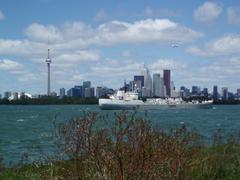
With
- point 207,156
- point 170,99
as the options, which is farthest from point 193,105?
point 207,156

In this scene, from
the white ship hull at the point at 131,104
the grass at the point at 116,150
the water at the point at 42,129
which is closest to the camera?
the grass at the point at 116,150

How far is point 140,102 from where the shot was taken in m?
147

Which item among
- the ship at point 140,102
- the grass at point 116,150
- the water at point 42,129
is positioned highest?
the ship at point 140,102

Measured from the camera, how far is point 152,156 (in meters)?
6.01

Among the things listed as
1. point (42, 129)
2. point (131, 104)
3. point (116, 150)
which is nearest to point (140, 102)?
point (131, 104)

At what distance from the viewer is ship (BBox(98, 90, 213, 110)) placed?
140875 millimetres

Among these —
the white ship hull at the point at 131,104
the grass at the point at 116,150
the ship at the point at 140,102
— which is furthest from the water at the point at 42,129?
the ship at the point at 140,102

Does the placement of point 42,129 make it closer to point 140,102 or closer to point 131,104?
point 131,104

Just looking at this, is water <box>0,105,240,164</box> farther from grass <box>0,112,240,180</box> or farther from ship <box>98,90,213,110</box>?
ship <box>98,90,213,110</box>

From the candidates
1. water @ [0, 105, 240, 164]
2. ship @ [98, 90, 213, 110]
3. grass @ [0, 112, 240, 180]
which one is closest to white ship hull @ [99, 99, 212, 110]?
ship @ [98, 90, 213, 110]

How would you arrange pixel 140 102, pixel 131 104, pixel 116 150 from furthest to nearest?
pixel 140 102
pixel 131 104
pixel 116 150

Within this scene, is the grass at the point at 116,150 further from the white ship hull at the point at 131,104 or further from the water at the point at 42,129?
the white ship hull at the point at 131,104

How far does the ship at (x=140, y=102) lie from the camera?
462ft

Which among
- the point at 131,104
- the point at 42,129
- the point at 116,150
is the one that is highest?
the point at 131,104
